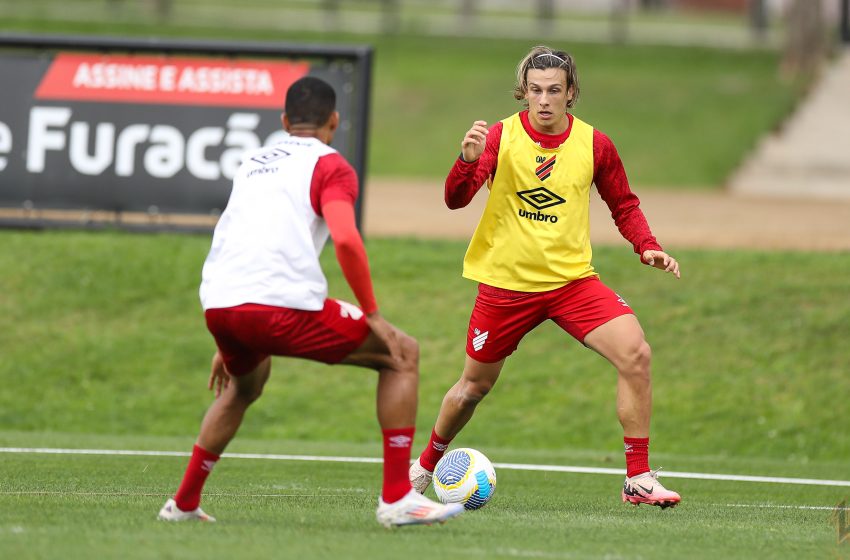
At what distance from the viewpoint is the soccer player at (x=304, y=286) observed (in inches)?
264

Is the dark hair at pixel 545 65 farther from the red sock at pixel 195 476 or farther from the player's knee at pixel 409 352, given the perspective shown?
the red sock at pixel 195 476

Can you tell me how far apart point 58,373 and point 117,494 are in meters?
7.05

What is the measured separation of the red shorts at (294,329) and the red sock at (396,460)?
1.40 feet

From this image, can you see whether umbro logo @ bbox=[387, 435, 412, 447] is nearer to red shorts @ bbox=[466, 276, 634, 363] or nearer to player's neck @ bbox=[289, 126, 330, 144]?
player's neck @ bbox=[289, 126, 330, 144]

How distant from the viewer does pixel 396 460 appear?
22.8 feet

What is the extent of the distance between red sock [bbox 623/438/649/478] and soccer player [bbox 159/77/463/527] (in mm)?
1811

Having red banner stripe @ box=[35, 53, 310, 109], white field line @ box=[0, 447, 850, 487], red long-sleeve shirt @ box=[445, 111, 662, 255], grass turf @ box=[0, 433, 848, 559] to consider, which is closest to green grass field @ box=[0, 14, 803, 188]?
red banner stripe @ box=[35, 53, 310, 109]

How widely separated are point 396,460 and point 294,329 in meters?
0.76

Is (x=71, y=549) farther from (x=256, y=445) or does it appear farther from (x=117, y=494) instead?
(x=256, y=445)

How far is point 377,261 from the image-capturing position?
56.2 ft

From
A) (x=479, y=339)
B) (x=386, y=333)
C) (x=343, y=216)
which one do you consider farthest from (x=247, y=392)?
(x=479, y=339)

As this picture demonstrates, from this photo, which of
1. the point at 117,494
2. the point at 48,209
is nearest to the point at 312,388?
the point at 48,209

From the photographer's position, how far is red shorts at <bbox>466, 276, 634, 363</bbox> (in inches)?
341

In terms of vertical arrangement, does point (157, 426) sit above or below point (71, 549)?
below
